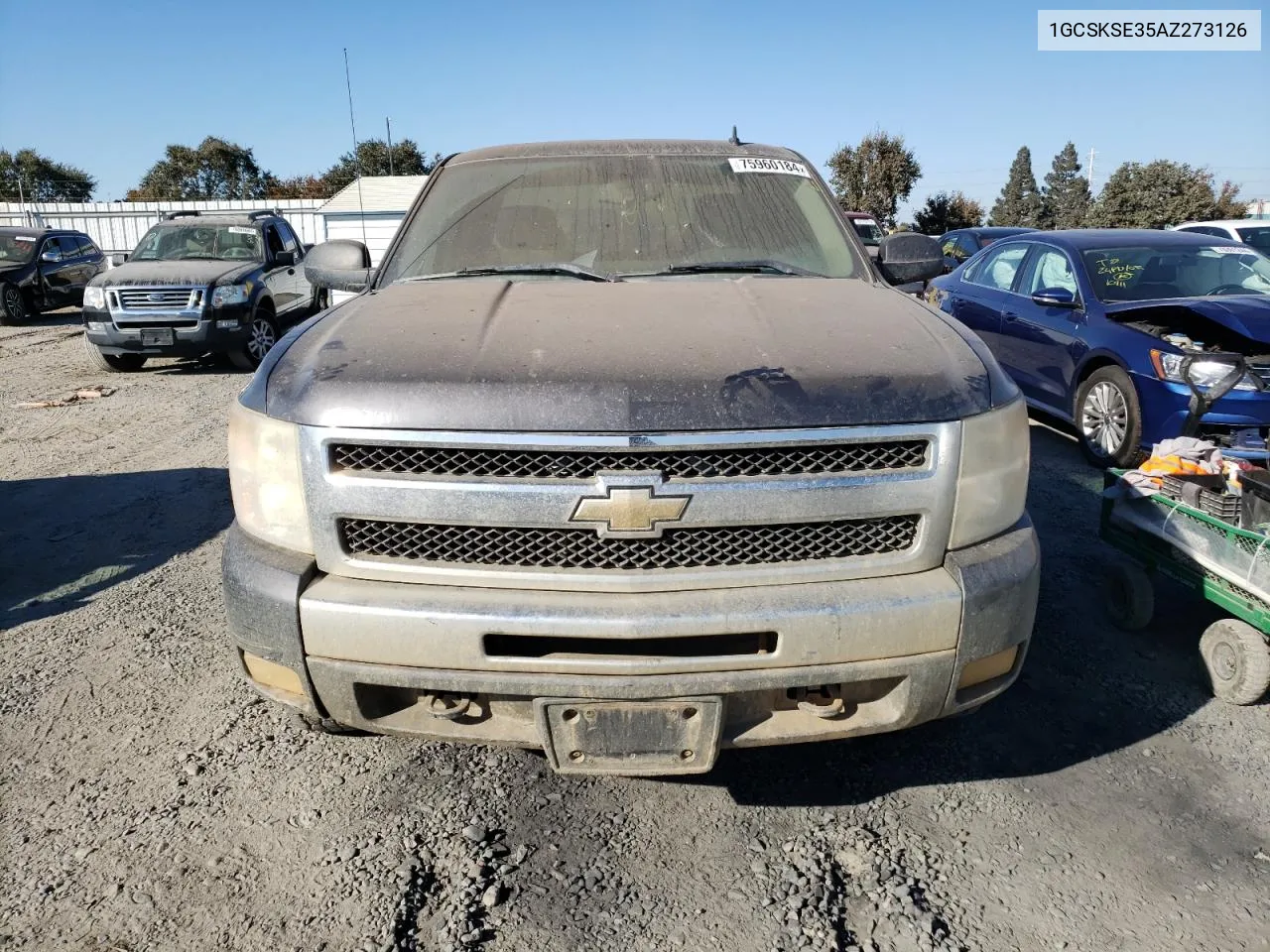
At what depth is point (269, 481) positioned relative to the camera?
2229 millimetres

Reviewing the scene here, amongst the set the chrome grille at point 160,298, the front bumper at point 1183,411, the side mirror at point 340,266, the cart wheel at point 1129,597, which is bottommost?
the cart wheel at point 1129,597

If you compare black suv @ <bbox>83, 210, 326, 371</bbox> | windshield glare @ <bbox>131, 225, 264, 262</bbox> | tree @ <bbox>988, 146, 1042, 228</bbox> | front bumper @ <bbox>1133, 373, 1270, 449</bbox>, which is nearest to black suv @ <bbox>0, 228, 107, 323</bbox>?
windshield glare @ <bbox>131, 225, 264, 262</bbox>

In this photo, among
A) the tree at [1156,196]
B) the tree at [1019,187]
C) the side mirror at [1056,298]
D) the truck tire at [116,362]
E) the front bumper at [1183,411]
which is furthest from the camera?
the tree at [1019,187]

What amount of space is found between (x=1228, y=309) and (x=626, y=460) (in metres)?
5.43

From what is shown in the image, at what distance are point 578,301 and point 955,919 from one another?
202 cm

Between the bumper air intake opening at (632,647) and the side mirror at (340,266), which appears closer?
the bumper air intake opening at (632,647)

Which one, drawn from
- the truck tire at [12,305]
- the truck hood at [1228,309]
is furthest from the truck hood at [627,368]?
the truck tire at [12,305]

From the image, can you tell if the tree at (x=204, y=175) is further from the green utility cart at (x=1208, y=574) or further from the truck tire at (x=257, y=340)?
the green utility cart at (x=1208, y=574)

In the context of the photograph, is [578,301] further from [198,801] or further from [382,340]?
[198,801]

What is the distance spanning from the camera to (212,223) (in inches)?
445

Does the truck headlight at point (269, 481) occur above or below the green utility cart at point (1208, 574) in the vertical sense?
above

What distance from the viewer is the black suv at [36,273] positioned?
51.4 feet

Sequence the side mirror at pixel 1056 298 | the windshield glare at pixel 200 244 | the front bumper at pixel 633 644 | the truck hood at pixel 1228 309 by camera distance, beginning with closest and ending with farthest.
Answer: the front bumper at pixel 633 644
the truck hood at pixel 1228 309
the side mirror at pixel 1056 298
the windshield glare at pixel 200 244

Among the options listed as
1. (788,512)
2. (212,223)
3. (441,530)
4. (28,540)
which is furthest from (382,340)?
(212,223)
